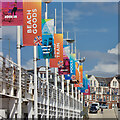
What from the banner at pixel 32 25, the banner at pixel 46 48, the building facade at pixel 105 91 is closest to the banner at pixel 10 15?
the banner at pixel 32 25

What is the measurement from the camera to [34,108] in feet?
76.2

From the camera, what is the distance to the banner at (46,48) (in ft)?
82.9

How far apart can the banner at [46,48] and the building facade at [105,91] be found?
10953 centimetres

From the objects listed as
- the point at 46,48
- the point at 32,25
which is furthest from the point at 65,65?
the point at 32,25

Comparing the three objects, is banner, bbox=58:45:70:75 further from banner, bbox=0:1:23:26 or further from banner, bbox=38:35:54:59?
banner, bbox=0:1:23:26

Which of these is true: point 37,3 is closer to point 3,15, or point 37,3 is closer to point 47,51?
point 3,15

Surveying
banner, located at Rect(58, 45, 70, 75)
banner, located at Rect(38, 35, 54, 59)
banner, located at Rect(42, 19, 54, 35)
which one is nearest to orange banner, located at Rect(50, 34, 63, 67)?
banner, located at Rect(38, 35, 54, 59)

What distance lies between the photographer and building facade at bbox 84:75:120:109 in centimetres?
13788

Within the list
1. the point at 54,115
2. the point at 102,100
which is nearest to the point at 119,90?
the point at 102,100

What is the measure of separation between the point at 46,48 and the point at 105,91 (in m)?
117

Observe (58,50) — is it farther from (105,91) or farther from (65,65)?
(105,91)

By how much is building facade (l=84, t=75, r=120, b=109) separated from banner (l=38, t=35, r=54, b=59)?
359 ft

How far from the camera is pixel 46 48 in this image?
25594mm

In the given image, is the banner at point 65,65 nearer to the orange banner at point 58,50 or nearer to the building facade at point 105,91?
the orange banner at point 58,50
